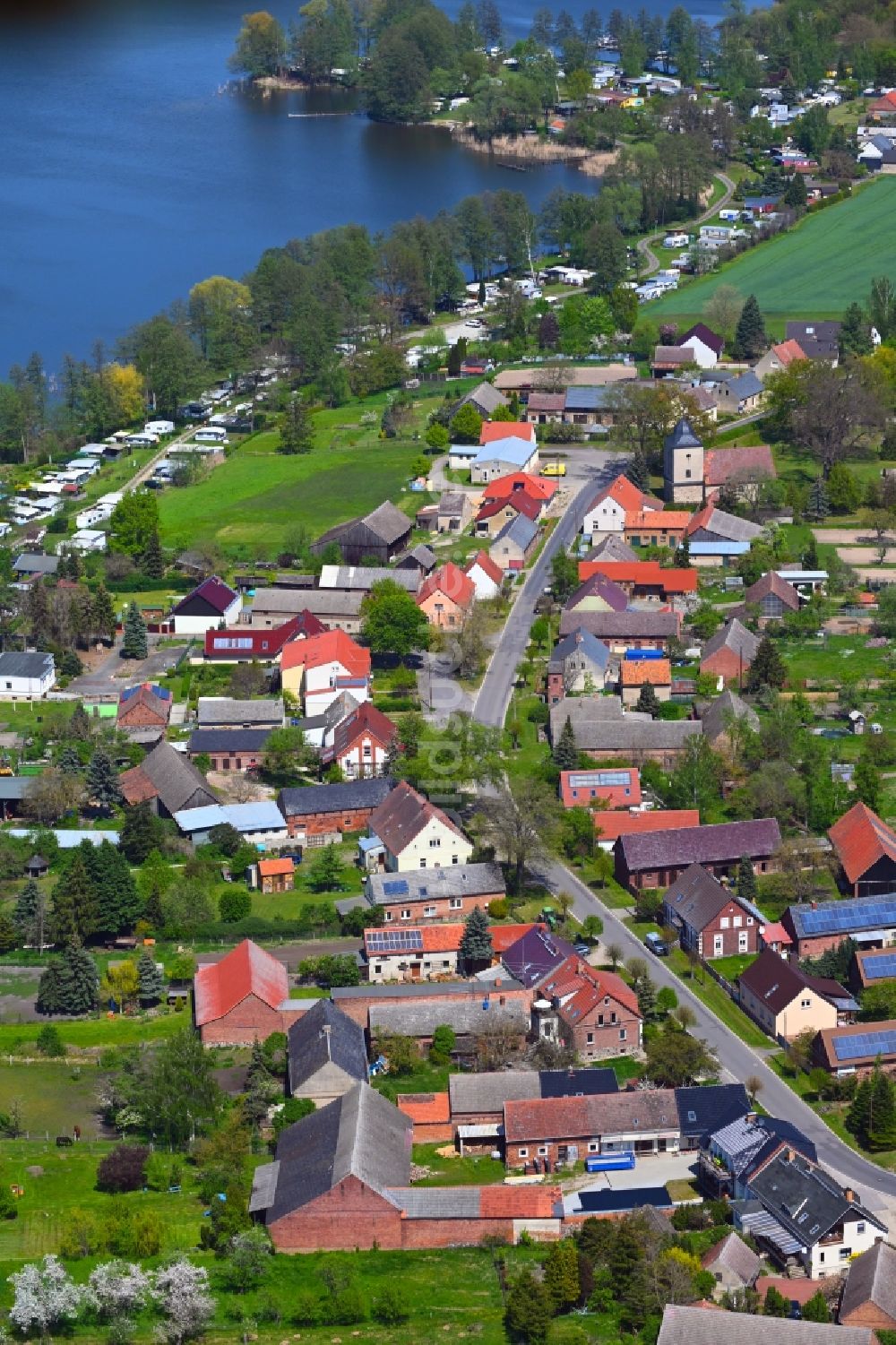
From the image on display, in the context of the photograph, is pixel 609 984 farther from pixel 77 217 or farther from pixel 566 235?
pixel 77 217

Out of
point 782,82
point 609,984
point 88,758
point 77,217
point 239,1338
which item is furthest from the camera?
point 782,82

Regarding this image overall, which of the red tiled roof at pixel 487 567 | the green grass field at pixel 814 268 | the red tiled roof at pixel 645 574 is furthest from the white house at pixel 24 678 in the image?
the green grass field at pixel 814 268

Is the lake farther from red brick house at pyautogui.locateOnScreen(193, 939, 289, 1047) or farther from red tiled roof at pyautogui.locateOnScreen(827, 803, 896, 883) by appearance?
red brick house at pyautogui.locateOnScreen(193, 939, 289, 1047)

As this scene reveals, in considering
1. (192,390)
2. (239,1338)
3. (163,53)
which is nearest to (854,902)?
(239,1338)

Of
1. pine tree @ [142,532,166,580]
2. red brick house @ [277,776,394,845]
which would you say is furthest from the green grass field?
red brick house @ [277,776,394,845]

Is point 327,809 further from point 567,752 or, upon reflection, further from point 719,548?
point 719,548

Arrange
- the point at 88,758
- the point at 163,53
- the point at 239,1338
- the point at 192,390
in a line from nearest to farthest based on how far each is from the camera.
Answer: the point at 239,1338 → the point at 88,758 → the point at 192,390 → the point at 163,53
